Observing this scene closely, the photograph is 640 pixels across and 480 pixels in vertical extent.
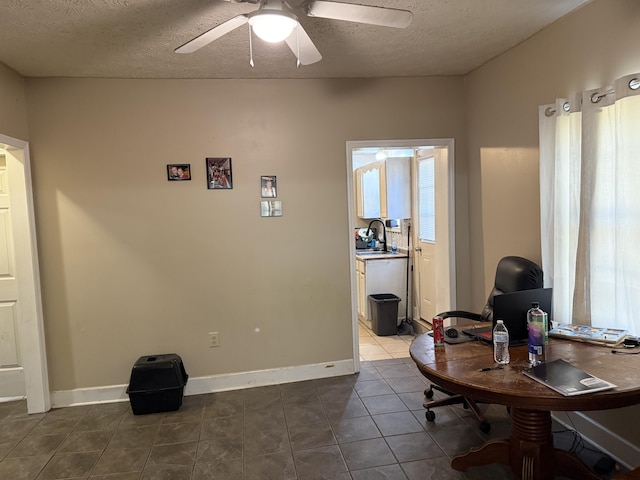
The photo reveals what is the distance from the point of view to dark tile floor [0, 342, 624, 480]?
236cm

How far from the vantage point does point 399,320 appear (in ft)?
16.5

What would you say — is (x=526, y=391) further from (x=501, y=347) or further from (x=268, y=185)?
(x=268, y=185)

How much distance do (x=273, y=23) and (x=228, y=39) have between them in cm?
101

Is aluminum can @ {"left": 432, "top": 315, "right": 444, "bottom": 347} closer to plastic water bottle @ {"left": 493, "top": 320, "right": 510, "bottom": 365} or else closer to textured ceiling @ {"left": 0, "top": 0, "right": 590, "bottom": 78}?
plastic water bottle @ {"left": 493, "top": 320, "right": 510, "bottom": 365}

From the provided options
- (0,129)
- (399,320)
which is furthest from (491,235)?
(0,129)

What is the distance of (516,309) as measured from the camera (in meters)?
2.08

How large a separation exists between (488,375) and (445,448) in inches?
39.0

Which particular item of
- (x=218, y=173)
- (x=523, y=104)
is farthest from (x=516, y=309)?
(x=218, y=173)

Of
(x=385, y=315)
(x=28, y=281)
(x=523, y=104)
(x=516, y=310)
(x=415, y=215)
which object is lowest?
(x=385, y=315)

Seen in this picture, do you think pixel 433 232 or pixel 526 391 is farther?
pixel 433 232

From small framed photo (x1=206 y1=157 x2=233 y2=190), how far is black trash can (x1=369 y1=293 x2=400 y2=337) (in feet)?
7.45

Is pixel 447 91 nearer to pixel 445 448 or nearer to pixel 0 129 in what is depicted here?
pixel 445 448

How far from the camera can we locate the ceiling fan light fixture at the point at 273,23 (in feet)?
5.54

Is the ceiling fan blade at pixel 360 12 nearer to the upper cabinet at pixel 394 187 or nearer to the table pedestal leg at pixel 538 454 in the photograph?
the table pedestal leg at pixel 538 454
